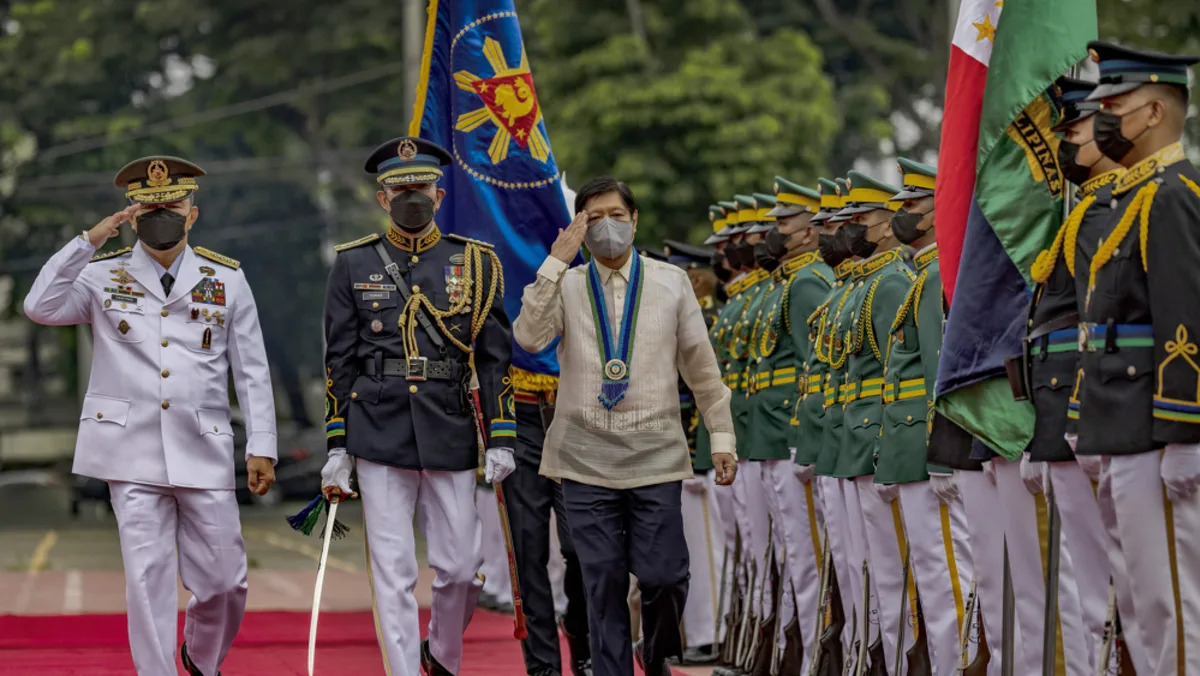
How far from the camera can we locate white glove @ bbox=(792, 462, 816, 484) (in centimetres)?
1048

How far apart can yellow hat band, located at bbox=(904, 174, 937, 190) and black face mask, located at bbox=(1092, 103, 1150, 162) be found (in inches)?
94.3

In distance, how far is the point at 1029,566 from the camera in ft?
25.4

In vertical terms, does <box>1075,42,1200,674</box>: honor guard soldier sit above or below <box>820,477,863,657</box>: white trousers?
above

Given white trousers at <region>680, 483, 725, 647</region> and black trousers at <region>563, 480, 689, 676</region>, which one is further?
white trousers at <region>680, 483, 725, 647</region>

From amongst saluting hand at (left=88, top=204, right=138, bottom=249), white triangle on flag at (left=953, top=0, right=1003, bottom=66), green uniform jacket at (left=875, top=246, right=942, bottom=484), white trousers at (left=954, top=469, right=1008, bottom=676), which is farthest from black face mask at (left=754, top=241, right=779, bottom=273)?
saluting hand at (left=88, top=204, right=138, bottom=249)

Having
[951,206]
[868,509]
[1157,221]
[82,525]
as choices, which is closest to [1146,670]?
[1157,221]

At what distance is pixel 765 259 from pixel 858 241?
5.88 ft

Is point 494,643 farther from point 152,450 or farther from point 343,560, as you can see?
point 343,560

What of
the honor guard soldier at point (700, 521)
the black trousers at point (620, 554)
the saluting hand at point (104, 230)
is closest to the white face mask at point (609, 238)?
the black trousers at point (620, 554)

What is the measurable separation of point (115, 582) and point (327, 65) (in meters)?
17.7

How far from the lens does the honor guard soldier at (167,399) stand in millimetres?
8953

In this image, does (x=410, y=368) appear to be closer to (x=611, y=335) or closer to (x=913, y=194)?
(x=611, y=335)

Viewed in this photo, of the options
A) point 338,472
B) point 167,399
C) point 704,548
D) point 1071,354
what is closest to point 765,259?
point 704,548

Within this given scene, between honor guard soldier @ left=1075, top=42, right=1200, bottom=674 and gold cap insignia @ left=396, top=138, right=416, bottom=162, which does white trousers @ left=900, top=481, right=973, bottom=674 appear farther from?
gold cap insignia @ left=396, top=138, right=416, bottom=162
